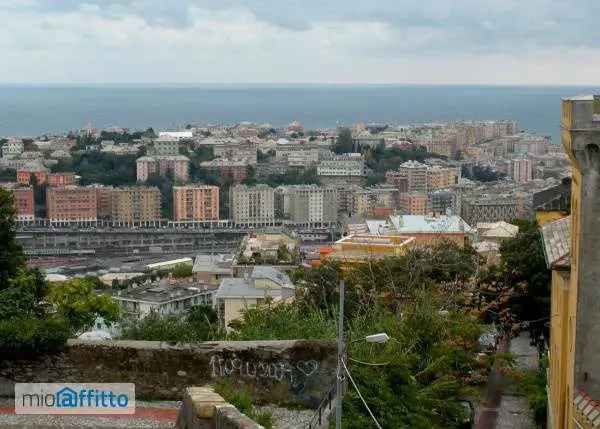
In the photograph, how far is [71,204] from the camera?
73.2m

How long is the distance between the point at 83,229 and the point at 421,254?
197 feet

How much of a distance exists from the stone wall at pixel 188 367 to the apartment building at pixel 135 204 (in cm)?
6754

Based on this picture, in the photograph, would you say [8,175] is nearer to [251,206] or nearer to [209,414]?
[251,206]

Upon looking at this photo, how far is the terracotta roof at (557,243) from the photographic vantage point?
662 centimetres

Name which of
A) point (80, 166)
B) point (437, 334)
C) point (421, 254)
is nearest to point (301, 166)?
point (80, 166)

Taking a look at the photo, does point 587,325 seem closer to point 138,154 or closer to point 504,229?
point 504,229

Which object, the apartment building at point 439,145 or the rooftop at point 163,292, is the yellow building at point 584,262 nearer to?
the rooftop at point 163,292

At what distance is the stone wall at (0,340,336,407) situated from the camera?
6.52m

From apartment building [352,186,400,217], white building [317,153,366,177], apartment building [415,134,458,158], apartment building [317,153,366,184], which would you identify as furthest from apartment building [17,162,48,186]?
apartment building [415,134,458,158]

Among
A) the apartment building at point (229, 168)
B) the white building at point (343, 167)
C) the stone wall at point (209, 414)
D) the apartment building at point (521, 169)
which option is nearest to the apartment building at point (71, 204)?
the apartment building at point (229, 168)

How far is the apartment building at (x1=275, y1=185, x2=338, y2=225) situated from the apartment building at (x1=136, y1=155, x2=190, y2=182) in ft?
30.8

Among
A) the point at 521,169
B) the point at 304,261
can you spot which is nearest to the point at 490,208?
the point at 521,169

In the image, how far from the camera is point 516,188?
7556 centimetres

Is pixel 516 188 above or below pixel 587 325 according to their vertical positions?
below
